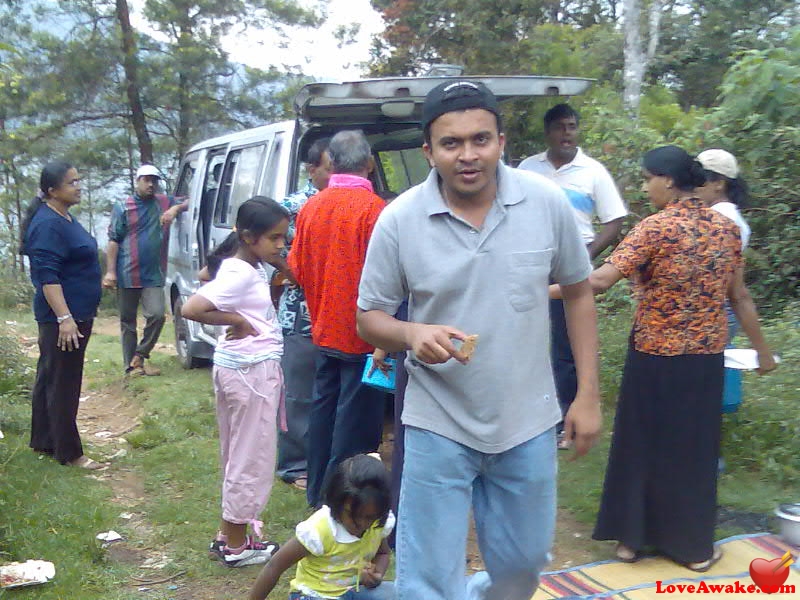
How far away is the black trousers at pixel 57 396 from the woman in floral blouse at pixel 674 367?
3.28 m

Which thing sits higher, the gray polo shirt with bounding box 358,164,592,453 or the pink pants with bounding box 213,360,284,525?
the gray polo shirt with bounding box 358,164,592,453

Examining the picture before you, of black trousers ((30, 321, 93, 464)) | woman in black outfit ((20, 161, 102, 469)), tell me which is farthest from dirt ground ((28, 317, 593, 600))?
woman in black outfit ((20, 161, 102, 469))

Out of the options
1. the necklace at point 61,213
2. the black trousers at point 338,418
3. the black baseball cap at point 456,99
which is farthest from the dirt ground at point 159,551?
the black baseball cap at point 456,99

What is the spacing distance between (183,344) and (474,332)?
6696mm

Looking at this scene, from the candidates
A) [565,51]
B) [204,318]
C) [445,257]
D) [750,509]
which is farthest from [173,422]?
[565,51]

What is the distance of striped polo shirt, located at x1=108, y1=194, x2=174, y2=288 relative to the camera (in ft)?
24.6

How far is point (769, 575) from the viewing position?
3584mm

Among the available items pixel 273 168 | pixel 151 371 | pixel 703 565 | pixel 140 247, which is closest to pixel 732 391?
pixel 703 565

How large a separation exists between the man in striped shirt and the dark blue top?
7.35ft

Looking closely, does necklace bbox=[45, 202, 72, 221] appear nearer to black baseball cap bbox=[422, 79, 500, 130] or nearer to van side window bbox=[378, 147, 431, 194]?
van side window bbox=[378, 147, 431, 194]

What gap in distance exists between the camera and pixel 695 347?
3.66 meters

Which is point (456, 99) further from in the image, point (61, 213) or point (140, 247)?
point (140, 247)

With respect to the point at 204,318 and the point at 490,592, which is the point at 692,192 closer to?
the point at 490,592

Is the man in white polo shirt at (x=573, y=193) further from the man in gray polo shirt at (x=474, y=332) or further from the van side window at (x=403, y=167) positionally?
the man in gray polo shirt at (x=474, y=332)
